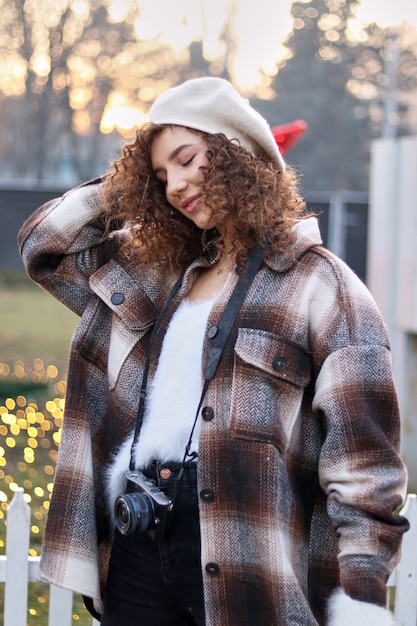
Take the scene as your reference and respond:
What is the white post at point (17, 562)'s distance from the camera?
2.74 metres

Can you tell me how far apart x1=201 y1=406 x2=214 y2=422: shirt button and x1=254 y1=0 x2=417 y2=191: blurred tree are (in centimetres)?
2931

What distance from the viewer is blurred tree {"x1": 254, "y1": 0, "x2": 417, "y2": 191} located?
102 ft

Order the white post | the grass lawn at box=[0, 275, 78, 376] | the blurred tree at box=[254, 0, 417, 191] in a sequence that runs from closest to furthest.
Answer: the white post
the grass lawn at box=[0, 275, 78, 376]
the blurred tree at box=[254, 0, 417, 191]

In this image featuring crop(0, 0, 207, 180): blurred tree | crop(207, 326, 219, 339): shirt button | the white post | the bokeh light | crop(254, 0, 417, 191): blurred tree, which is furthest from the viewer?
crop(254, 0, 417, 191): blurred tree

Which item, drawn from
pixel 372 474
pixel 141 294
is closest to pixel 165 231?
pixel 141 294

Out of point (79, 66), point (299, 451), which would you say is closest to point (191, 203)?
point (299, 451)

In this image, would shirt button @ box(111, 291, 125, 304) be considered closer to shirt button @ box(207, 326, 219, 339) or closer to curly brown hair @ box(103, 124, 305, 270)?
curly brown hair @ box(103, 124, 305, 270)

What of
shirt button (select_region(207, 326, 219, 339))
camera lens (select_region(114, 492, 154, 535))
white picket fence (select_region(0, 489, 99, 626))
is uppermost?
shirt button (select_region(207, 326, 219, 339))

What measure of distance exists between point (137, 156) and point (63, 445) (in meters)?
0.73

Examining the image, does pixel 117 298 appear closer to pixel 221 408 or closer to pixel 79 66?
pixel 221 408

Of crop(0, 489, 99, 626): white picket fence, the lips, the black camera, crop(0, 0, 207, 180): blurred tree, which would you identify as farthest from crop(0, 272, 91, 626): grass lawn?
crop(0, 0, 207, 180): blurred tree

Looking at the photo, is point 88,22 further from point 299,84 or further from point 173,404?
point 173,404

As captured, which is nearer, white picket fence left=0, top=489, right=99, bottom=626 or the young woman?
the young woman

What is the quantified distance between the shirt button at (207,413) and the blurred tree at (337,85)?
1154 inches
